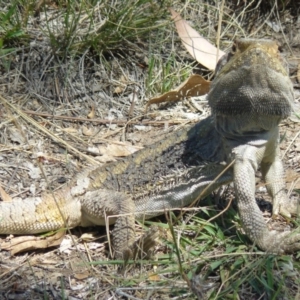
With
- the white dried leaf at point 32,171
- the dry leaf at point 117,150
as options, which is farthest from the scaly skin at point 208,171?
the dry leaf at point 117,150

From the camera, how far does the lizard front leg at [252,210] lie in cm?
386

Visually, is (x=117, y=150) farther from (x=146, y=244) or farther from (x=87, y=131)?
(x=146, y=244)

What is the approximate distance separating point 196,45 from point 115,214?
220cm

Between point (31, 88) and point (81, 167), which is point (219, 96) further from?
point (31, 88)

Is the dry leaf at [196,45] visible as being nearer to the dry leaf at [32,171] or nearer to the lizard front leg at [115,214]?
the dry leaf at [32,171]

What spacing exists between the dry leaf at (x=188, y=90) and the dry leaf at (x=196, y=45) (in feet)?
0.84

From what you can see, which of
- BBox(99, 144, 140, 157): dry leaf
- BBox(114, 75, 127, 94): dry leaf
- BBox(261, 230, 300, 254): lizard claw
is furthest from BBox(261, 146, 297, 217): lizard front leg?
BBox(114, 75, 127, 94): dry leaf

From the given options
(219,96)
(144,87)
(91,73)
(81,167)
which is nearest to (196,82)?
(144,87)

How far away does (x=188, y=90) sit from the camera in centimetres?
572

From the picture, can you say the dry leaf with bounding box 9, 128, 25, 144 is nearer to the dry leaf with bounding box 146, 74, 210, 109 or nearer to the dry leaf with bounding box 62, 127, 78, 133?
the dry leaf with bounding box 62, 127, 78, 133

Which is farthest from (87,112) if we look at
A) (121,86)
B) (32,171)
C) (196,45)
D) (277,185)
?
(277,185)

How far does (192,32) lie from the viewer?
5922 millimetres

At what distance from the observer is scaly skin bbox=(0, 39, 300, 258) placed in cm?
386

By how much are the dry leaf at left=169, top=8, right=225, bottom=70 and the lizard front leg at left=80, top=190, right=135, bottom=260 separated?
192cm
